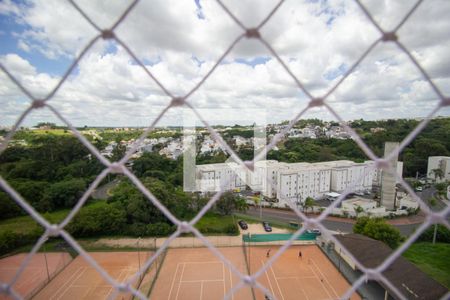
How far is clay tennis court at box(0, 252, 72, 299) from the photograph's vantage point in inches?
207

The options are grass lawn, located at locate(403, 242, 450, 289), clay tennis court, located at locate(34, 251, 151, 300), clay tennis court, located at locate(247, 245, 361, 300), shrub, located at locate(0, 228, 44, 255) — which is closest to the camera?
clay tennis court, located at locate(247, 245, 361, 300)

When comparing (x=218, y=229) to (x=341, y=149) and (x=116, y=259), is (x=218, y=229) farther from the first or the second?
(x=341, y=149)

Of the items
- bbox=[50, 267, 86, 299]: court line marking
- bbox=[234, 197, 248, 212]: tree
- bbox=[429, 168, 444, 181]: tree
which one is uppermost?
bbox=[429, 168, 444, 181]: tree

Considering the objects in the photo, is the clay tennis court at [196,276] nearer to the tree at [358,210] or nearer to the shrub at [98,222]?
the shrub at [98,222]

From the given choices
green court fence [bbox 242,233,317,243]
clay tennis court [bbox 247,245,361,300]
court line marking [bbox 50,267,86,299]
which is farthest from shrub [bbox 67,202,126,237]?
clay tennis court [bbox 247,245,361,300]

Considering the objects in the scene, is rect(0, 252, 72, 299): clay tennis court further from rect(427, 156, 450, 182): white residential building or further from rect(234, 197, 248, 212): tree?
rect(427, 156, 450, 182): white residential building

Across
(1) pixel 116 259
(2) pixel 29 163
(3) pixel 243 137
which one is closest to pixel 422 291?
(1) pixel 116 259

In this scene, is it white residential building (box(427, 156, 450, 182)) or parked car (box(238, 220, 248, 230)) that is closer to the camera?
parked car (box(238, 220, 248, 230))

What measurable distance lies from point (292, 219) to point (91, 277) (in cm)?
614

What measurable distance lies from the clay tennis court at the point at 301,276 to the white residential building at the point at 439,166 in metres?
9.83

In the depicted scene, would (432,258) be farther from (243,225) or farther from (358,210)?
(243,225)

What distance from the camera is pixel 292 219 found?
9039 mm

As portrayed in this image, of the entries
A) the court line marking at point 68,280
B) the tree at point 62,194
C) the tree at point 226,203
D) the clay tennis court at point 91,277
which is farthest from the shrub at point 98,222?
the tree at point 226,203

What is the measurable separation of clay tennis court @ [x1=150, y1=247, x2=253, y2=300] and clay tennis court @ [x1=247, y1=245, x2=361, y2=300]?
410 millimetres
